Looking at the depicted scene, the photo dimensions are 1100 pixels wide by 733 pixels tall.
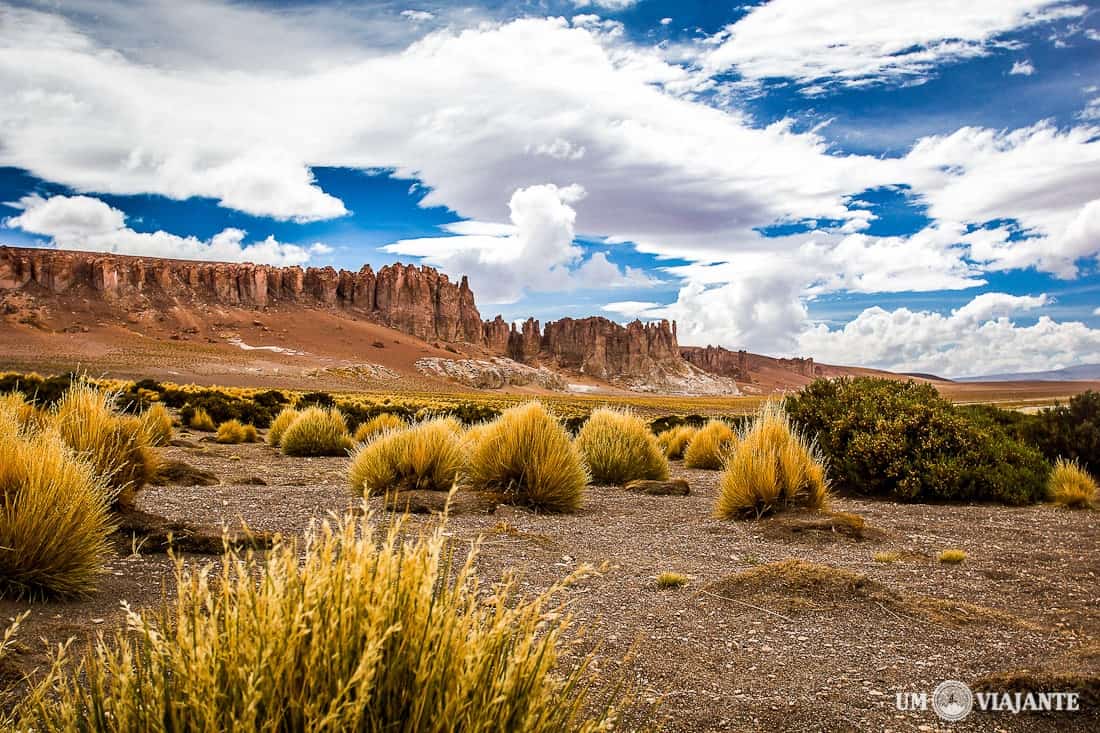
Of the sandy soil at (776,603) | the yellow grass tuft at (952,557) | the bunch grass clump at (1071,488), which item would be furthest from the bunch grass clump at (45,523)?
the bunch grass clump at (1071,488)

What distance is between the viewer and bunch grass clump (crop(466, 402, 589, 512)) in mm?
10523

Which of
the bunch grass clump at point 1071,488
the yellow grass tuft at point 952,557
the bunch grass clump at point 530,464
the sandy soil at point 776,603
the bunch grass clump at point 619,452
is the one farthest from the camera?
the bunch grass clump at point 619,452

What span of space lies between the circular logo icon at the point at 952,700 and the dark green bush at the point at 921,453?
27.0 ft

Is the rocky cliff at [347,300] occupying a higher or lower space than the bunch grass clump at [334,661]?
higher

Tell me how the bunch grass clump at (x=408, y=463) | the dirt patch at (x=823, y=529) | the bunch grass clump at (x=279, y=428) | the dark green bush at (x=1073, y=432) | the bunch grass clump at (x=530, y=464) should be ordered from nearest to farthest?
the dirt patch at (x=823, y=529)
the bunch grass clump at (x=530, y=464)
the bunch grass clump at (x=408, y=463)
the dark green bush at (x=1073, y=432)
the bunch grass clump at (x=279, y=428)

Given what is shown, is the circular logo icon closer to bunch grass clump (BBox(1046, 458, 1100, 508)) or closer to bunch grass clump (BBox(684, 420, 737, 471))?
bunch grass clump (BBox(1046, 458, 1100, 508))

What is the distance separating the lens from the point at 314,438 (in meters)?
17.9

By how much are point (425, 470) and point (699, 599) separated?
5714 mm

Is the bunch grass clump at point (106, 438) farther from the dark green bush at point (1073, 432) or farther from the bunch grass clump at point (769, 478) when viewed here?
the dark green bush at point (1073, 432)

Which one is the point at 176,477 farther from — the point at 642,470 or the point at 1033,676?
the point at 1033,676

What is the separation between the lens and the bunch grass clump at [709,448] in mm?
17641

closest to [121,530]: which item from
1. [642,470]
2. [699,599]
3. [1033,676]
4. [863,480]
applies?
[699,599]

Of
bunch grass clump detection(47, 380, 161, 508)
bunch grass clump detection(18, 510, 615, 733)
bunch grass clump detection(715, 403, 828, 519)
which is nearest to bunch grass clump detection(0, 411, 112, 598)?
bunch grass clump detection(47, 380, 161, 508)

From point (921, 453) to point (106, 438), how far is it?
1172 cm
